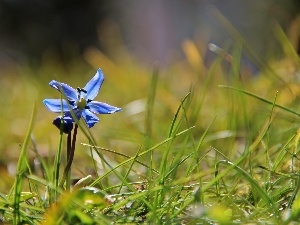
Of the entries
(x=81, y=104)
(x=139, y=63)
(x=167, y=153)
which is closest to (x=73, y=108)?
(x=81, y=104)

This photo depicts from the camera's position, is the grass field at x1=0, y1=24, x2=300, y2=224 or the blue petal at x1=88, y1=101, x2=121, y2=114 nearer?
the grass field at x1=0, y1=24, x2=300, y2=224

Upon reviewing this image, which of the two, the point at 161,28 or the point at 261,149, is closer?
the point at 261,149

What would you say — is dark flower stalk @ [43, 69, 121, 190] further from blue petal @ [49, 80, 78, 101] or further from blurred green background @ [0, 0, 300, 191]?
blurred green background @ [0, 0, 300, 191]

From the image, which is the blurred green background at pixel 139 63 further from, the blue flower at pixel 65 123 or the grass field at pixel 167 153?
the blue flower at pixel 65 123

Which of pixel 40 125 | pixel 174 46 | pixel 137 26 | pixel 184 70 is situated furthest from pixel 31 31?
pixel 40 125

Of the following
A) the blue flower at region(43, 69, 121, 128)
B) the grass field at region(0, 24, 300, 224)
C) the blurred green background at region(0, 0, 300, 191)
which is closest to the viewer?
the grass field at region(0, 24, 300, 224)

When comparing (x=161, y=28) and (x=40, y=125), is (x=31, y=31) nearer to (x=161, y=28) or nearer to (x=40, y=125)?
(x=161, y=28)

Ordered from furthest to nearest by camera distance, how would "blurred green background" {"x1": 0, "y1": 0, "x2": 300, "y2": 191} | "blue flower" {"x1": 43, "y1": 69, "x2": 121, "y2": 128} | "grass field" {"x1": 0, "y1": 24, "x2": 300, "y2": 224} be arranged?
"blurred green background" {"x1": 0, "y1": 0, "x2": 300, "y2": 191}
"blue flower" {"x1": 43, "y1": 69, "x2": 121, "y2": 128}
"grass field" {"x1": 0, "y1": 24, "x2": 300, "y2": 224}

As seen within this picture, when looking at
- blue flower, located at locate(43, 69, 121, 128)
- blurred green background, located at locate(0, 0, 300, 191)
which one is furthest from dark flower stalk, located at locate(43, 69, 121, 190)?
blurred green background, located at locate(0, 0, 300, 191)
